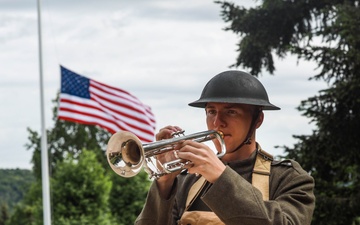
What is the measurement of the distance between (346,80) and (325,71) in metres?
0.42

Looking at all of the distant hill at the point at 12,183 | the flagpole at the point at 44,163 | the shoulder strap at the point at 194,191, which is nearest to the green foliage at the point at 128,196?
the flagpole at the point at 44,163

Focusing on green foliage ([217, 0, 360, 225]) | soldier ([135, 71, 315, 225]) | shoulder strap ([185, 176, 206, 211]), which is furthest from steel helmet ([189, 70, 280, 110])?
green foliage ([217, 0, 360, 225])

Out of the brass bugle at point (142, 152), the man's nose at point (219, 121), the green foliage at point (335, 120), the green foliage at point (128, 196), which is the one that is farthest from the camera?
the green foliage at point (128, 196)

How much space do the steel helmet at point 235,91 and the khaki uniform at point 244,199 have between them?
0.88 feet

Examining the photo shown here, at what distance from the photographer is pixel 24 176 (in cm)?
7819

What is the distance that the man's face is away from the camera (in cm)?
508

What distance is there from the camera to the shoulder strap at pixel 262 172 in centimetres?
510

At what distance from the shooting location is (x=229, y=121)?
5098 millimetres

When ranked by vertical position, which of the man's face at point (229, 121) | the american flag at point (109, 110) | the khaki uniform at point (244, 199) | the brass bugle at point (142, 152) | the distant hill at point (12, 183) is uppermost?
the american flag at point (109, 110)

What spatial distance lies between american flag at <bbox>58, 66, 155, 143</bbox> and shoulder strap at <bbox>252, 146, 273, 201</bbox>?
47.2 ft

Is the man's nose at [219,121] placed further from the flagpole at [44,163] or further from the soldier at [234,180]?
the flagpole at [44,163]

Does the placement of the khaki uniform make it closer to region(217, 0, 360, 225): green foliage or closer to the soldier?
the soldier

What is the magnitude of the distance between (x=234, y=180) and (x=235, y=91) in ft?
1.65

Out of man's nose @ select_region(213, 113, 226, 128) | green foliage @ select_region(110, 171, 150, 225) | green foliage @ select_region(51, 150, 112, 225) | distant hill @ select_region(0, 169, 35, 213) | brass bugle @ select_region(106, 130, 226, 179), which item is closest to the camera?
brass bugle @ select_region(106, 130, 226, 179)
